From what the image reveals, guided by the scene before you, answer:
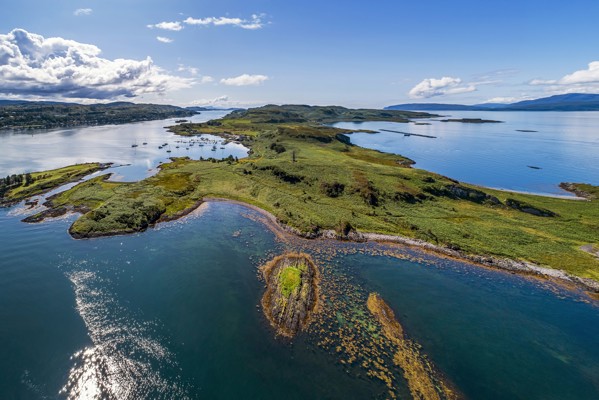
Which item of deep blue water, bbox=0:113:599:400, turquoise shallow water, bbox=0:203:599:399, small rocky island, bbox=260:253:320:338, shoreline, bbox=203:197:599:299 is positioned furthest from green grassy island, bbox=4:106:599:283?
small rocky island, bbox=260:253:320:338

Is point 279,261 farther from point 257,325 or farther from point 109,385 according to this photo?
point 109,385

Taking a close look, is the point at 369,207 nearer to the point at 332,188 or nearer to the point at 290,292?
the point at 332,188

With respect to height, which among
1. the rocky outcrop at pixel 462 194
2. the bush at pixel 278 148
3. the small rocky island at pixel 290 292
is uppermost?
the bush at pixel 278 148

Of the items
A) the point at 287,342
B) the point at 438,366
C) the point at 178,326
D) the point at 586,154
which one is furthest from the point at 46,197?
the point at 586,154

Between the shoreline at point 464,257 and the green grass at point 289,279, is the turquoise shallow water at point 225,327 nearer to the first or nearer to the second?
the shoreline at point 464,257

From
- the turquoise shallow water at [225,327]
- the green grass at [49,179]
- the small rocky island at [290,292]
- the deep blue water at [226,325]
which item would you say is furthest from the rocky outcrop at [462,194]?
the green grass at [49,179]

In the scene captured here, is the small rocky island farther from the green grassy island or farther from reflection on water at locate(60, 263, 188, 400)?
reflection on water at locate(60, 263, 188, 400)
